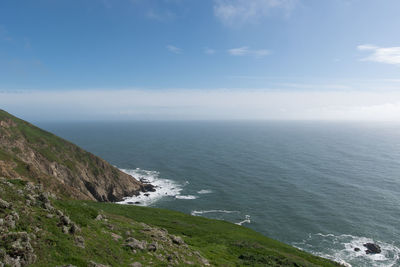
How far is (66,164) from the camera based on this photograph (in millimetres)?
85375

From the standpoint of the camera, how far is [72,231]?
18.3m

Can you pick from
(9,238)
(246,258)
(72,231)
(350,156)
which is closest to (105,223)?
(72,231)

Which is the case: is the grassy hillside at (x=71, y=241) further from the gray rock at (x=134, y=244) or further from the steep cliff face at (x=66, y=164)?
the steep cliff face at (x=66, y=164)

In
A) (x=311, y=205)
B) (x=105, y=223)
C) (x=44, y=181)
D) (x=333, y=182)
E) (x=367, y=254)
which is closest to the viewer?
(x=105, y=223)

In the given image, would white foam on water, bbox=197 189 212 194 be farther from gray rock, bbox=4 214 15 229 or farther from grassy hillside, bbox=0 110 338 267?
gray rock, bbox=4 214 15 229

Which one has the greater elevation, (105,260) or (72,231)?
(72,231)

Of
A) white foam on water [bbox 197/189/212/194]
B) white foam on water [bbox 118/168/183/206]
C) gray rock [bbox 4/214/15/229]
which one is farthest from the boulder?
gray rock [bbox 4/214/15/229]

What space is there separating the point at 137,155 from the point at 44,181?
105 m

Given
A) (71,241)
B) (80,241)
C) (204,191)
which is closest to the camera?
(71,241)

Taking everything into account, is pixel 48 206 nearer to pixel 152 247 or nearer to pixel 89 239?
pixel 89 239

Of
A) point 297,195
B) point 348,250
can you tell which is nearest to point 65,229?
point 348,250

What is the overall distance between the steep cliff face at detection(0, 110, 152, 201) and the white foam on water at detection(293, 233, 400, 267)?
67.9 meters

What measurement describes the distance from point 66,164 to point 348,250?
9926 centimetres

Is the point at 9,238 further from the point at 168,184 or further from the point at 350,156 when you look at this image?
the point at 350,156
